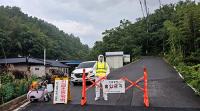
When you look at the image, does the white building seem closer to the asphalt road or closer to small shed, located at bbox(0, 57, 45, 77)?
small shed, located at bbox(0, 57, 45, 77)

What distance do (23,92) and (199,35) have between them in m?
19.4

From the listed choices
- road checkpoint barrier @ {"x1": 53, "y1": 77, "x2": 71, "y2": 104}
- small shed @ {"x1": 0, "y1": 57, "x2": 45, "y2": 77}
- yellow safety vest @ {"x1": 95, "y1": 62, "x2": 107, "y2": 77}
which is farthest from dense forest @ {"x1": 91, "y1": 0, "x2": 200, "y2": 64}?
road checkpoint barrier @ {"x1": 53, "y1": 77, "x2": 71, "y2": 104}

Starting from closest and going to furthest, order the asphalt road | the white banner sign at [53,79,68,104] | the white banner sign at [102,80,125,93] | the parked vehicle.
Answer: the asphalt road → the white banner sign at [102,80,125,93] → the white banner sign at [53,79,68,104] → the parked vehicle

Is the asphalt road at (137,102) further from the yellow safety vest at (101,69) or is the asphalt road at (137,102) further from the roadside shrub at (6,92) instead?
the yellow safety vest at (101,69)

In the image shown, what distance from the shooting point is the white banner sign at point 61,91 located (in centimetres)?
1288

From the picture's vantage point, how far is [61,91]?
42.6ft

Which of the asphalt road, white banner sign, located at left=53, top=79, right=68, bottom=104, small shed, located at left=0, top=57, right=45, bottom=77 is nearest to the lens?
the asphalt road

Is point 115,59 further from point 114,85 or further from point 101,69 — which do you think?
point 114,85

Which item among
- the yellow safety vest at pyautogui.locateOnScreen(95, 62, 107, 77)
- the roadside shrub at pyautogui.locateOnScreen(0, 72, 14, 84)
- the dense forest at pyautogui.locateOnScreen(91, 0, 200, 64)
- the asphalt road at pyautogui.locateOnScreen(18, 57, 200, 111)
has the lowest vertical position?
the asphalt road at pyautogui.locateOnScreen(18, 57, 200, 111)

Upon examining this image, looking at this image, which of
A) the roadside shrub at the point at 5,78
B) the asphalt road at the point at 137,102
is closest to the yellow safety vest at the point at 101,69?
the asphalt road at the point at 137,102

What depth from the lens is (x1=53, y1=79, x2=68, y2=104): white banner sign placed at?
12.9 metres

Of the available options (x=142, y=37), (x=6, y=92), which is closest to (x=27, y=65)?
(x=6, y=92)

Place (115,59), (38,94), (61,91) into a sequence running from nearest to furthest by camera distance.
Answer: (61,91) → (38,94) → (115,59)

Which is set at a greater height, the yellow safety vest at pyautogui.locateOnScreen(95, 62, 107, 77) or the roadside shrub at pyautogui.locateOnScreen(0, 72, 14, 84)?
the yellow safety vest at pyautogui.locateOnScreen(95, 62, 107, 77)
